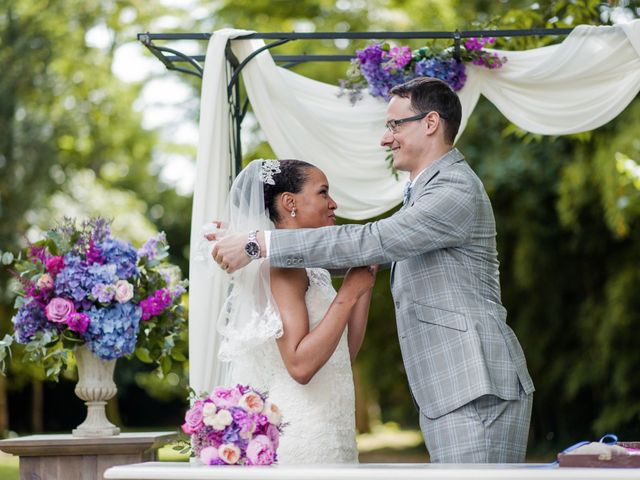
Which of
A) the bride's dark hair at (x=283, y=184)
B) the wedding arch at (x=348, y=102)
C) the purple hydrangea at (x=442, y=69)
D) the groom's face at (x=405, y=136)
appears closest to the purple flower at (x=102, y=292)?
the wedding arch at (x=348, y=102)

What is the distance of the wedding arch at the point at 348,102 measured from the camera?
4105mm

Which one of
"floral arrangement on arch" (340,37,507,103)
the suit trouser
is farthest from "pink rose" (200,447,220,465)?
"floral arrangement on arch" (340,37,507,103)

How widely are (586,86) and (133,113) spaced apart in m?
13.7

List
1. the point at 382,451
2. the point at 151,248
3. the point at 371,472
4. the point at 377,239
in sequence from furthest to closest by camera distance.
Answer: the point at 382,451 → the point at 151,248 → the point at 377,239 → the point at 371,472

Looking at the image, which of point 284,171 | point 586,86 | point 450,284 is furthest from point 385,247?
point 586,86

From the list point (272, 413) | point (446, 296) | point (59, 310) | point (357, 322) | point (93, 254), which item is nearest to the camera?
point (272, 413)

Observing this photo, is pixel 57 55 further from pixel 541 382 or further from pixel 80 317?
pixel 80 317

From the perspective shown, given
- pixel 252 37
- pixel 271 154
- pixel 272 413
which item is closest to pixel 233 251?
pixel 272 413

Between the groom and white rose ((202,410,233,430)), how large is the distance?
0.50 meters

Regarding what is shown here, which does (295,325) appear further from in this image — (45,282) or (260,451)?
(45,282)

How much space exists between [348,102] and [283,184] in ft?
4.38

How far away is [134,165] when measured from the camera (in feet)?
64.2

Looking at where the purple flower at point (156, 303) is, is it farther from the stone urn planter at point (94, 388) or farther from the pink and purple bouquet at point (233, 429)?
the pink and purple bouquet at point (233, 429)

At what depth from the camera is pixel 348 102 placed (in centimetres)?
458
